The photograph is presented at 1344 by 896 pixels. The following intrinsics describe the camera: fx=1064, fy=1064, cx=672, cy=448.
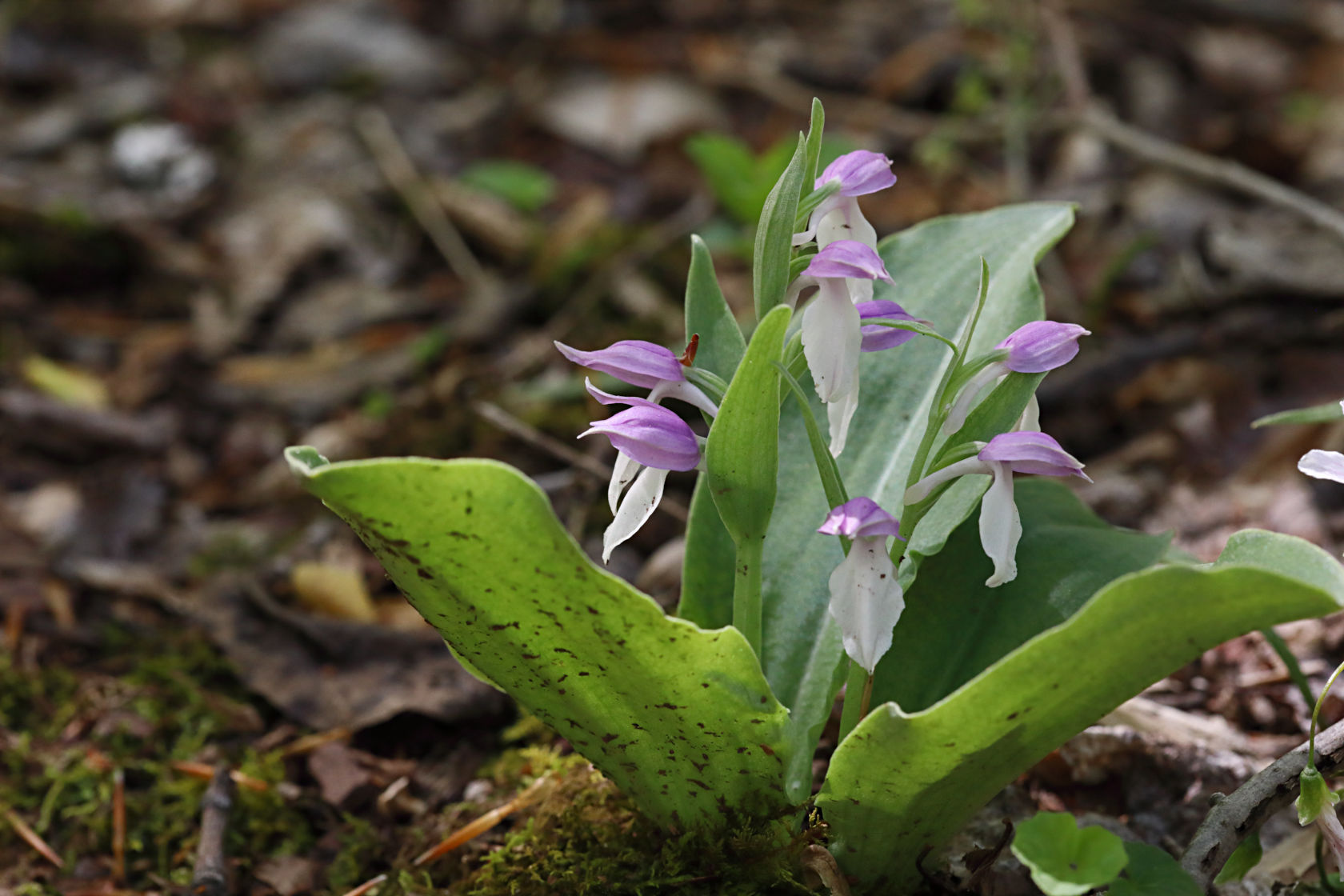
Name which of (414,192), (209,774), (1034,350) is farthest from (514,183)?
(1034,350)

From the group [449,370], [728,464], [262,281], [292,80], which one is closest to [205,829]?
[728,464]

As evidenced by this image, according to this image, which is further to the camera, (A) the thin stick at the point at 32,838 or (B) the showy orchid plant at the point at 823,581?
(A) the thin stick at the point at 32,838

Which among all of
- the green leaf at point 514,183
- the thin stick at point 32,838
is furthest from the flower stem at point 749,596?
the green leaf at point 514,183

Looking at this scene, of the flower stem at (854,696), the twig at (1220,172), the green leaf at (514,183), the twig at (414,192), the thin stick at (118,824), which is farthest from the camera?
the green leaf at (514,183)

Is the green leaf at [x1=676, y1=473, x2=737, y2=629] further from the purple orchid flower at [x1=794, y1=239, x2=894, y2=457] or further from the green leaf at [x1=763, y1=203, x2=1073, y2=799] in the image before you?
the purple orchid flower at [x1=794, y1=239, x2=894, y2=457]

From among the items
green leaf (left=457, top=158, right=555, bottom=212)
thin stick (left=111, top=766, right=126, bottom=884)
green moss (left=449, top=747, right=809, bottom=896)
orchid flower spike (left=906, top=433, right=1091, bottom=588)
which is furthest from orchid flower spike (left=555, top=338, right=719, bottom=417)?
green leaf (left=457, top=158, right=555, bottom=212)

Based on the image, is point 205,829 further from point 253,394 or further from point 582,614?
point 253,394

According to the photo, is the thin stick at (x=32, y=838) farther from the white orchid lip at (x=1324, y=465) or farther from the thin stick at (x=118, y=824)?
the white orchid lip at (x=1324, y=465)
